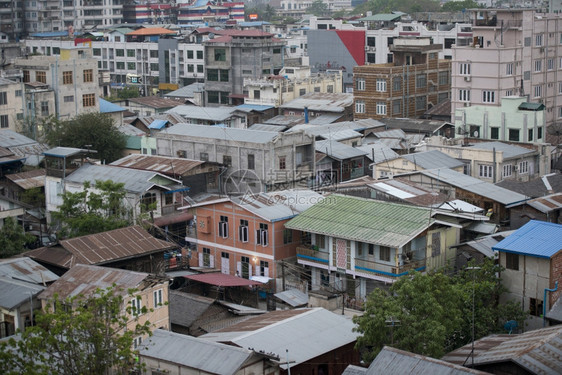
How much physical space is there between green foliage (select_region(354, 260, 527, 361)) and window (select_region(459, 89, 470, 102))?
29.3 metres

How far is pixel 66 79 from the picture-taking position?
59031 millimetres

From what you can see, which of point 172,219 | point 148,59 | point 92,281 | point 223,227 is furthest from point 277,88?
point 92,281

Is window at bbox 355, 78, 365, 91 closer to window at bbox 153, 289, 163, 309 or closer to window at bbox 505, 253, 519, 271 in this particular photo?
window at bbox 505, 253, 519, 271

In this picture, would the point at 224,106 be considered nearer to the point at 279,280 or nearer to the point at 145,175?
the point at 145,175

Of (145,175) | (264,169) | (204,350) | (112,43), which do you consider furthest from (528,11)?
(112,43)

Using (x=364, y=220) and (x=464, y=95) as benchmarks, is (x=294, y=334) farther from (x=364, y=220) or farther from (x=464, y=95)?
(x=464, y=95)

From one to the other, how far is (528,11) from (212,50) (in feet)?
84.5

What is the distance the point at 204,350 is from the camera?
24422mm

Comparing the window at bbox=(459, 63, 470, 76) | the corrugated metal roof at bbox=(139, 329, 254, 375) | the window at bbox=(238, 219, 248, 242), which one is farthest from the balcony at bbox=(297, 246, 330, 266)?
the window at bbox=(459, 63, 470, 76)

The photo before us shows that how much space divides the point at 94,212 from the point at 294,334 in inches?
527

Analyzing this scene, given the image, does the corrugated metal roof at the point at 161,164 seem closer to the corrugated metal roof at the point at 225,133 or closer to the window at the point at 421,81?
the corrugated metal roof at the point at 225,133

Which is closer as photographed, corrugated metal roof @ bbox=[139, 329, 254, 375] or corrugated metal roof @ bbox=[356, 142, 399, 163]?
corrugated metal roof @ bbox=[139, 329, 254, 375]

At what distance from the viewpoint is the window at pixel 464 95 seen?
55906mm

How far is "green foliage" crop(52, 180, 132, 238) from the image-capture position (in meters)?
35.9
